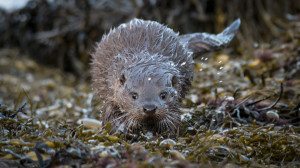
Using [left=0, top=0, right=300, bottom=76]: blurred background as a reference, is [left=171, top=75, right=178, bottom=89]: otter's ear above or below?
below

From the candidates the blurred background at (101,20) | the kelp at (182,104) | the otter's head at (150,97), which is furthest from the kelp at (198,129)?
the blurred background at (101,20)

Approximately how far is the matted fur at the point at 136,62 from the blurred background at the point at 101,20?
2.71 m

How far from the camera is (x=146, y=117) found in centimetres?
292

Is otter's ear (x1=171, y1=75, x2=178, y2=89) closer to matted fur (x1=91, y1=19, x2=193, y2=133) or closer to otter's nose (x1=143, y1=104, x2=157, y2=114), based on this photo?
matted fur (x1=91, y1=19, x2=193, y2=133)

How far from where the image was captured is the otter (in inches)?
116

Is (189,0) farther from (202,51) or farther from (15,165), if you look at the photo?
(15,165)

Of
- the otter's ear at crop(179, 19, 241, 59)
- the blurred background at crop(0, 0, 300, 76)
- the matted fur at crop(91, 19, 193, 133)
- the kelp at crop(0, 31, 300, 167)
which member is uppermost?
the blurred background at crop(0, 0, 300, 76)

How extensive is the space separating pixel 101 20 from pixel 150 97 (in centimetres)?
492

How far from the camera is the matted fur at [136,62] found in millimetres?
3100

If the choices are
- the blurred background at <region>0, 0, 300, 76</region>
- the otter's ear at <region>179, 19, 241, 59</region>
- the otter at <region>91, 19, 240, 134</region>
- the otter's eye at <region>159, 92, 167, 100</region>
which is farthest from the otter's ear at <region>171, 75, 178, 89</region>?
the blurred background at <region>0, 0, 300, 76</region>

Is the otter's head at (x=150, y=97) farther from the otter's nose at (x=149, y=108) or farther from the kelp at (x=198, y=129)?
the kelp at (x=198, y=129)

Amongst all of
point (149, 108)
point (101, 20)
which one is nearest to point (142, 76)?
point (149, 108)

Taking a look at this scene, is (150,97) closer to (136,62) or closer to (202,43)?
(136,62)

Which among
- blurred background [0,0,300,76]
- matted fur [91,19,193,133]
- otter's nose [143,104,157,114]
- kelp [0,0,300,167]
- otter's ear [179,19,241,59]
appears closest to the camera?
kelp [0,0,300,167]
